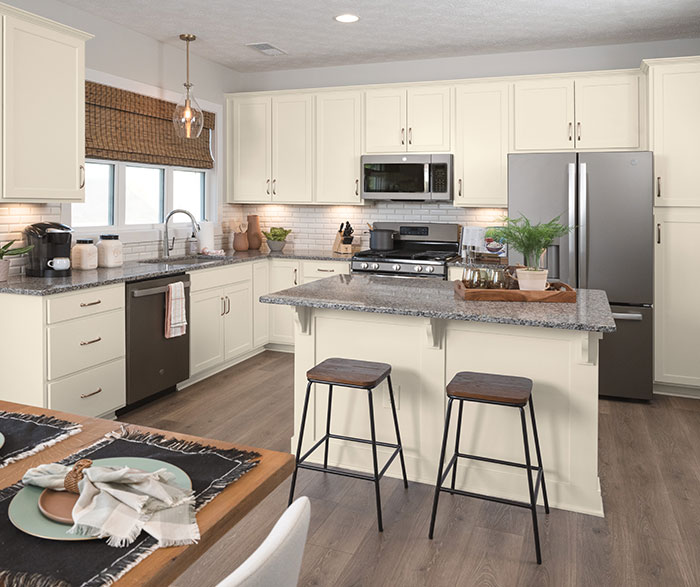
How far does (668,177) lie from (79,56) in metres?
4.00

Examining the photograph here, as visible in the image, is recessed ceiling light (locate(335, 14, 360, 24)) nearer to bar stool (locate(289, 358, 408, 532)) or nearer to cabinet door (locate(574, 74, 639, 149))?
cabinet door (locate(574, 74, 639, 149))

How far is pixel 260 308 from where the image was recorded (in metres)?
5.89

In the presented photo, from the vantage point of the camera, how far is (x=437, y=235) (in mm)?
5832

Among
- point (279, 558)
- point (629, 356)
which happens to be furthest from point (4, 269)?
point (629, 356)

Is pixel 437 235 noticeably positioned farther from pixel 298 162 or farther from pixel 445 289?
pixel 445 289

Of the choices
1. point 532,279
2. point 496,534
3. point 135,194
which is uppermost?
point 135,194

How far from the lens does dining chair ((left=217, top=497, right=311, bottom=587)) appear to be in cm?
83

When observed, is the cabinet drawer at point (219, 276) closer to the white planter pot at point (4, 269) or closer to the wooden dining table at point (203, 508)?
the white planter pot at point (4, 269)

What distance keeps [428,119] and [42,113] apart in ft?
9.94

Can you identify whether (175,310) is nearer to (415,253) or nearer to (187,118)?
(187,118)

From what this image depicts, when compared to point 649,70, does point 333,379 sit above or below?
below

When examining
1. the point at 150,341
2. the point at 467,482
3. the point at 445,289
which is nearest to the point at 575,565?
the point at 467,482

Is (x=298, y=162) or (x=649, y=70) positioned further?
(x=298, y=162)

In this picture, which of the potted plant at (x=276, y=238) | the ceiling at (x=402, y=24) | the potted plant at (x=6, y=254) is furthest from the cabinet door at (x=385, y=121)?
the potted plant at (x=6, y=254)
